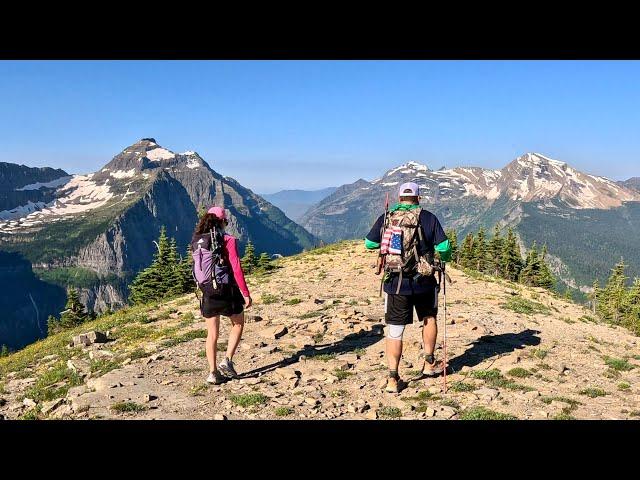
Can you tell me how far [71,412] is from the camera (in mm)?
7910

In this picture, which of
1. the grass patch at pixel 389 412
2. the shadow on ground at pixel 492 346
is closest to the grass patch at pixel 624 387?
the shadow on ground at pixel 492 346

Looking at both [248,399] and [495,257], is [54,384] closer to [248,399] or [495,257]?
[248,399]

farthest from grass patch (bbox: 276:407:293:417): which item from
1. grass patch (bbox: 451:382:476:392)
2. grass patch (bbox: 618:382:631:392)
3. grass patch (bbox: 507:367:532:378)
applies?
grass patch (bbox: 618:382:631:392)

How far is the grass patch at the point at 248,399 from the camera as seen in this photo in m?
8.09

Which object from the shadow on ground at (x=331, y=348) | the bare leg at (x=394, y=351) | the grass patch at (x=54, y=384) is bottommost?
the grass patch at (x=54, y=384)

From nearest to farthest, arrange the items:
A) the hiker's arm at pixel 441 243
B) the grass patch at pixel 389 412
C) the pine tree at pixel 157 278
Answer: the grass patch at pixel 389 412
the hiker's arm at pixel 441 243
the pine tree at pixel 157 278

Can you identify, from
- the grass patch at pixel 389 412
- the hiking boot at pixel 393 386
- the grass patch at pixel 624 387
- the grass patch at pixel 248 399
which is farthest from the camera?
the grass patch at pixel 624 387

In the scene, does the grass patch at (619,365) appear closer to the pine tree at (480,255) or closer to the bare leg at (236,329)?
the bare leg at (236,329)

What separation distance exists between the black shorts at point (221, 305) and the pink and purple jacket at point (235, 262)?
0.30 m

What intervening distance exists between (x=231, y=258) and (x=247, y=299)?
95 cm
